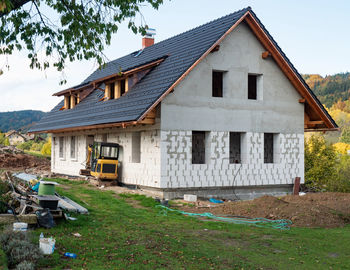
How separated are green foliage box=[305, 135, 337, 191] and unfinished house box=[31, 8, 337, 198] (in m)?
2.84

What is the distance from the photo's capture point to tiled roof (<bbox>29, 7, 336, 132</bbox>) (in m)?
17.5

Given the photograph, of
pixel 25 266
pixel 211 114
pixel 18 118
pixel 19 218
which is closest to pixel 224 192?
pixel 211 114

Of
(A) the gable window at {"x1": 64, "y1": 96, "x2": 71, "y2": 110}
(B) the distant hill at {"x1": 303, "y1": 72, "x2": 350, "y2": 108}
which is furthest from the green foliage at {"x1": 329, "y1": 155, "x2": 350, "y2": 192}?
(B) the distant hill at {"x1": 303, "y1": 72, "x2": 350, "y2": 108}

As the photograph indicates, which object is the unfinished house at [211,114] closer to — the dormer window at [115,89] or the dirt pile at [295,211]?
the dormer window at [115,89]

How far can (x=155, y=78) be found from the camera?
1902 centimetres

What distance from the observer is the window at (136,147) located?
→ 1978cm

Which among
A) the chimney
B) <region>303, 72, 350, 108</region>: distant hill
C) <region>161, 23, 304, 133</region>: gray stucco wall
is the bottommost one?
<region>161, 23, 304, 133</region>: gray stucco wall

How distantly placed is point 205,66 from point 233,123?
290 centimetres

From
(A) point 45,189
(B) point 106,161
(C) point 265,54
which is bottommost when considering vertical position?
(A) point 45,189

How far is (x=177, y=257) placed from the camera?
340 inches

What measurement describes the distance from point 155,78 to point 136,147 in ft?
10.9

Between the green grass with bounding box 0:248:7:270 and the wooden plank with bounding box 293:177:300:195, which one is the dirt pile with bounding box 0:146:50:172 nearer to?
the wooden plank with bounding box 293:177:300:195

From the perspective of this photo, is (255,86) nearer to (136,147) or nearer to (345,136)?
(136,147)

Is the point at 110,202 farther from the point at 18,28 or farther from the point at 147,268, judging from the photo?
the point at 147,268
